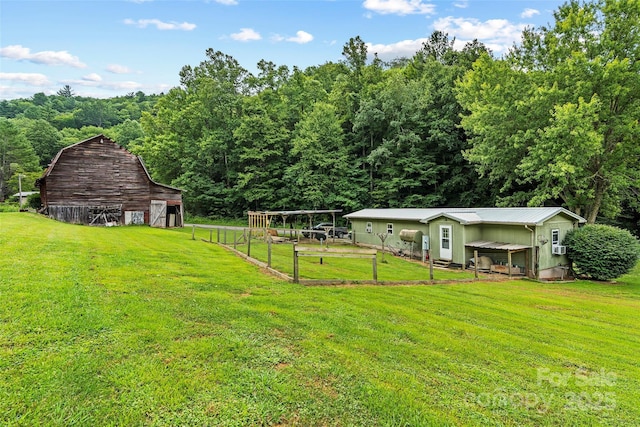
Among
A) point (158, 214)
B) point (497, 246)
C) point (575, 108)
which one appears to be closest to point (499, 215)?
point (497, 246)

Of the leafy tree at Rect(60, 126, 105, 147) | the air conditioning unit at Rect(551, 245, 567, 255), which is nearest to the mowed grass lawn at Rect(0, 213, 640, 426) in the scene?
the air conditioning unit at Rect(551, 245, 567, 255)

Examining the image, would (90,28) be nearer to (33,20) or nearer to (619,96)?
(33,20)

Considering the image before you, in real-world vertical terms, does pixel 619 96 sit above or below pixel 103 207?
above

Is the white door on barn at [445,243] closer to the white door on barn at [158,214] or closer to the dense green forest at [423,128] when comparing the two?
the dense green forest at [423,128]

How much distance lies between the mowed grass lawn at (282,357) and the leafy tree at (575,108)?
605 inches

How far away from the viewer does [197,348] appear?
4.67 metres

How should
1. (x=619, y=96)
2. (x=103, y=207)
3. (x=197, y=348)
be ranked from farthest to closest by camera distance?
(x=103, y=207), (x=619, y=96), (x=197, y=348)

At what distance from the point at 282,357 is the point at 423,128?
33804 mm

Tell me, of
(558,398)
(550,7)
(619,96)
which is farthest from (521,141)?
(558,398)

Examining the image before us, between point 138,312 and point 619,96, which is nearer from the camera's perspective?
point 138,312

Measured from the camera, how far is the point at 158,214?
30859mm

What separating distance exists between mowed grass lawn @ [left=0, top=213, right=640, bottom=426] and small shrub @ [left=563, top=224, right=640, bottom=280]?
9.96 metres

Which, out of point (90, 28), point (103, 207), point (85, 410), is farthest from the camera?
point (103, 207)

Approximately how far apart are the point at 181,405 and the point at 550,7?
31903 millimetres
